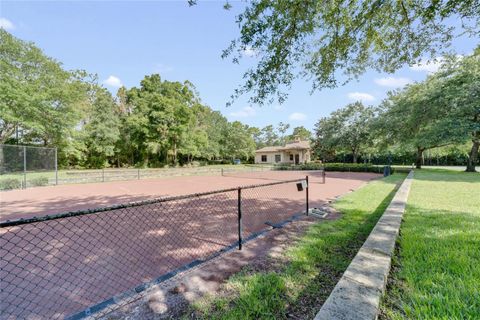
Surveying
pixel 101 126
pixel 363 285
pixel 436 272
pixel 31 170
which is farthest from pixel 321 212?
pixel 101 126

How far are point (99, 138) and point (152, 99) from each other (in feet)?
27.1

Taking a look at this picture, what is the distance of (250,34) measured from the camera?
15.3 feet

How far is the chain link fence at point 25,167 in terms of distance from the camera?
10812 millimetres

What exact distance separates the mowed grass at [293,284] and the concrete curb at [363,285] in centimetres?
39

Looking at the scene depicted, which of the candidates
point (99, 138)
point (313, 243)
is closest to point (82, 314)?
point (313, 243)

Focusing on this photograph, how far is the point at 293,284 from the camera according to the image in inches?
96.7

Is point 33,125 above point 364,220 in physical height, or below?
above

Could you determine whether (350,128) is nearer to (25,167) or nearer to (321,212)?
(321,212)

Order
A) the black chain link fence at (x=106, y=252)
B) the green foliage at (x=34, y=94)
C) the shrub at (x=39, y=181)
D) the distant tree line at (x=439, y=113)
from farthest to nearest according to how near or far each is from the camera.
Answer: the green foliage at (x=34, y=94)
the distant tree line at (x=439, y=113)
the shrub at (x=39, y=181)
the black chain link fence at (x=106, y=252)

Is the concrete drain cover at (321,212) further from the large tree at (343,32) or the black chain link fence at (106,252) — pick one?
the large tree at (343,32)

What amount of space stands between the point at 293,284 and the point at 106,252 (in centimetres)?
322

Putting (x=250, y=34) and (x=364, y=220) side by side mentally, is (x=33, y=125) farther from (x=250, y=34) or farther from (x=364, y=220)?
(x=364, y=220)

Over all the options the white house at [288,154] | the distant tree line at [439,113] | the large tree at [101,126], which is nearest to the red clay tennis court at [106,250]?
the distant tree line at [439,113]

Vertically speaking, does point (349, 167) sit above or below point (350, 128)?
below
